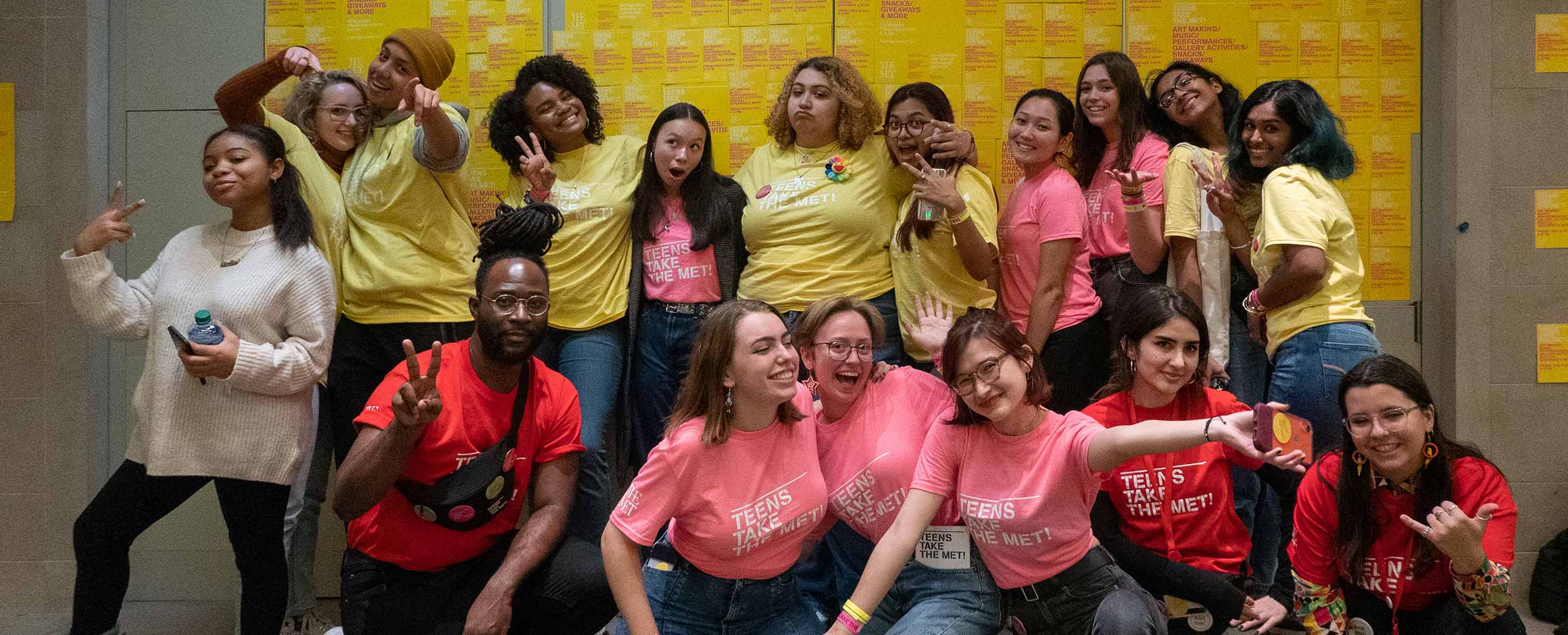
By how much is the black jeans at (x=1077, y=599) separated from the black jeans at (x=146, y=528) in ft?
7.21

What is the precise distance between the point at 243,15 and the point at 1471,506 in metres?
4.82

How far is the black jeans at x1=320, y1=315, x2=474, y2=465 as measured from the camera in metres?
3.88

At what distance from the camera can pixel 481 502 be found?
302 centimetres

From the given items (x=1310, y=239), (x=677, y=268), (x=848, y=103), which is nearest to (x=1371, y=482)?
(x=1310, y=239)

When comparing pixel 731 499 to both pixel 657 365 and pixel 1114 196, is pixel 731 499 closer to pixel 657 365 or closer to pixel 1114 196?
pixel 657 365

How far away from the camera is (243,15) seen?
470 centimetres

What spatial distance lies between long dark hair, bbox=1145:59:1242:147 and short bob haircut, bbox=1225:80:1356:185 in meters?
0.33

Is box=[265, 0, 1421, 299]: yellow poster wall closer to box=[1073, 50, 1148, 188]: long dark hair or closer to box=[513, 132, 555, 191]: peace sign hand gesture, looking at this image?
box=[1073, 50, 1148, 188]: long dark hair

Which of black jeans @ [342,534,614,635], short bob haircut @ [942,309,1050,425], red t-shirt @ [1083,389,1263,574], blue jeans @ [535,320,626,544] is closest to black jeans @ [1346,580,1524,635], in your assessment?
red t-shirt @ [1083,389,1263,574]

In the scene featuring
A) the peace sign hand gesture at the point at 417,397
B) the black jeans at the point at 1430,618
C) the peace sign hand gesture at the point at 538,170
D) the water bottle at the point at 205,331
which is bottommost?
the black jeans at the point at 1430,618

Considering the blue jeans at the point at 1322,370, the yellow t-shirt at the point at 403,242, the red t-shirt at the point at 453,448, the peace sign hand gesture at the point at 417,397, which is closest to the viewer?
the peace sign hand gesture at the point at 417,397

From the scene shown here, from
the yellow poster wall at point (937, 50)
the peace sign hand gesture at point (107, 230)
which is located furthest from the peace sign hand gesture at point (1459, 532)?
the peace sign hand gesture at point (107, 230)

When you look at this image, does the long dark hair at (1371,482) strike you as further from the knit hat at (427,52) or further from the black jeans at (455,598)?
the knit hat at (427,52)

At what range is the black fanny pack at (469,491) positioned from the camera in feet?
9.80
